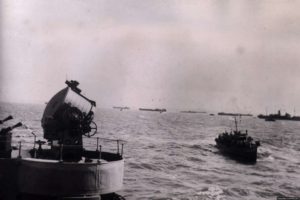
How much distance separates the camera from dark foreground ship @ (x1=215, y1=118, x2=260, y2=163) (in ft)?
222

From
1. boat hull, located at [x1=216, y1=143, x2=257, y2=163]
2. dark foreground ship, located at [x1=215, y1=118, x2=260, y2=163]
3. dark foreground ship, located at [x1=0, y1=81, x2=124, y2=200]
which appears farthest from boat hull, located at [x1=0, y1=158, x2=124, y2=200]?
dark foreground ship, located at [x1=215, y1=118, x2=260, y2=163]

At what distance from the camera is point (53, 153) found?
22422 mm

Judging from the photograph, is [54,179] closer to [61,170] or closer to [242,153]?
[61,170]

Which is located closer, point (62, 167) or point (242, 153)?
point (62, 167)

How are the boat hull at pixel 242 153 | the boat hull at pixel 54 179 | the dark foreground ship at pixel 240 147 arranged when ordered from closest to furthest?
the boat hull at pixel 54 179
the boat hull at pixel 242 153
the dark foreground ship at pixel 240 147

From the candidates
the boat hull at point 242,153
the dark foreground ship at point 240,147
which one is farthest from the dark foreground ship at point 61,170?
the dark foreground ship at point 240,147

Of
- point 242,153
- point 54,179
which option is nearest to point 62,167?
point 54,179

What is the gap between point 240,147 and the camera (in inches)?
2771

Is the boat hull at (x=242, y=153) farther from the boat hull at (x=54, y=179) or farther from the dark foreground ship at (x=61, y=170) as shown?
the boat hull at (x=54, y=179)

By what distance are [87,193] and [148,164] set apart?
3814cm

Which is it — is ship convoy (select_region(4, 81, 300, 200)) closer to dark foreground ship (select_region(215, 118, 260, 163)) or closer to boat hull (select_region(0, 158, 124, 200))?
boat hull (select_region(0, 158, 124, 200))

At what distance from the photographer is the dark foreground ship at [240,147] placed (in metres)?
67.7

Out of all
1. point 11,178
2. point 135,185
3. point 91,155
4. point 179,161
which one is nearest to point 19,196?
point 11,178

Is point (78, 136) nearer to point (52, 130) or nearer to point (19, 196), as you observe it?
point (52, 130)
